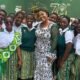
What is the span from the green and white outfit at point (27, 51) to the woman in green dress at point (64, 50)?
1.64 ft

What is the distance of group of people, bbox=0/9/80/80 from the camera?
6348mm

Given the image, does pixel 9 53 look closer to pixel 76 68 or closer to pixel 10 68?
pixel 10 68

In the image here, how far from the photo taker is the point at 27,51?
651cm

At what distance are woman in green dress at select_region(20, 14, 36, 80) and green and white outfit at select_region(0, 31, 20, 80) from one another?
0.14 meters

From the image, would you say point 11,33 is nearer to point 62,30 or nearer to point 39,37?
point 39,37

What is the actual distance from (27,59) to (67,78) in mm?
847

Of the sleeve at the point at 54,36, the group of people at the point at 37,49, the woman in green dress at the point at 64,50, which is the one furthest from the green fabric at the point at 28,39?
the woman in green dress at the point at 64,50

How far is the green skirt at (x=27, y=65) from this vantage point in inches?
257

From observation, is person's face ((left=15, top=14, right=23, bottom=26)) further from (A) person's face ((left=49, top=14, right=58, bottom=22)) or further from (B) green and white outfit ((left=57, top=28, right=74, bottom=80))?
(B) green and white outfit ((left=57, top=28, right=74, bottom=80))

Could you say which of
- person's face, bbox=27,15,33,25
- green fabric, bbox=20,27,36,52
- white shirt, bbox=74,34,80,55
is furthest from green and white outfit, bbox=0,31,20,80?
white shirt, bbox=74,34,80,55

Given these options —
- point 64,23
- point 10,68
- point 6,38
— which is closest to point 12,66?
point 10,68

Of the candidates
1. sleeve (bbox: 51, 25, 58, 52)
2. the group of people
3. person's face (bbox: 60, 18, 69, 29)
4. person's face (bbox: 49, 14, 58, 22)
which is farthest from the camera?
person's face (bbox: 49, 14, 58, 22)

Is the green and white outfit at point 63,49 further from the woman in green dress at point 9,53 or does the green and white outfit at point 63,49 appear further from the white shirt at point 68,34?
the woman in green dress at point 9,53

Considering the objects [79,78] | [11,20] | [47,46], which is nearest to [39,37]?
[47,46]
